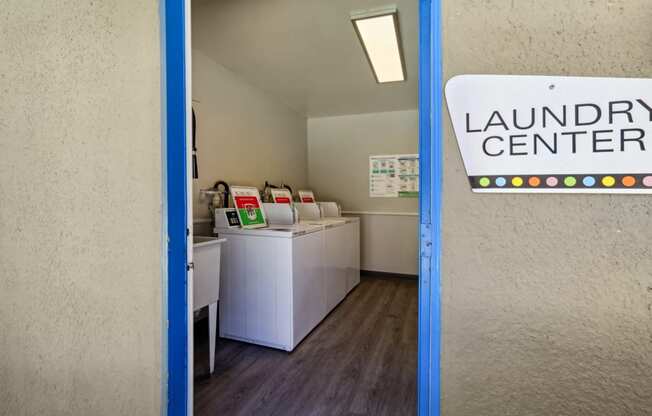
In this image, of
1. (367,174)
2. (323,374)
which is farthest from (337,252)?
(367,174)

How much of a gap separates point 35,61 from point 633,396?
1.57 m

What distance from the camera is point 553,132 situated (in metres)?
0.69

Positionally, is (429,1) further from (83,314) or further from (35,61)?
(83,314)

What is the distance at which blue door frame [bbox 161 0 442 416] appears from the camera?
0.78 metres

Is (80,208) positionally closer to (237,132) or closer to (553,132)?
(553,132)

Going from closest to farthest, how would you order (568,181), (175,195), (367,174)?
(568,181)
(175,195)
(367,174)

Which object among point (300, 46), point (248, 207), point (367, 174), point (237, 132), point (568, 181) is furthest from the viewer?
point (367, 174)

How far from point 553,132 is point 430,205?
30cm

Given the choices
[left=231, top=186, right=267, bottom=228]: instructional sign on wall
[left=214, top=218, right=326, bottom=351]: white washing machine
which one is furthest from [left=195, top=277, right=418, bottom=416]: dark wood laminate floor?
[left=231, top=186, right=267, bottom=228]: instructional sign on wall

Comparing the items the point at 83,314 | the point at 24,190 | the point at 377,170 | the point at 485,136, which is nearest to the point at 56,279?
the point at 83,314

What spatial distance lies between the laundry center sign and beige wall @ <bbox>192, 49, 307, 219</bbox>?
88.9 inches

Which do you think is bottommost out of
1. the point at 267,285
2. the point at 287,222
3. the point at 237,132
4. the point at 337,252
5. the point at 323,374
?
the point at 323,374

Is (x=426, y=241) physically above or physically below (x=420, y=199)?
below

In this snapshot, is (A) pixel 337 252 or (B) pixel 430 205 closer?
Result: (B) pixel 430 205
